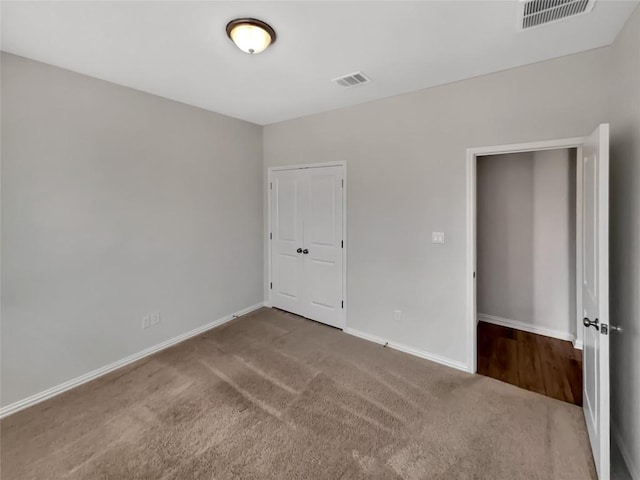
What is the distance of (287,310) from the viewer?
429cm

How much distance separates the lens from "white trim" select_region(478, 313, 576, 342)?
3.49m

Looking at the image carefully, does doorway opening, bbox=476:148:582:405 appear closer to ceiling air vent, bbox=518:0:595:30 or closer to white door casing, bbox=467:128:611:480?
white door casing, bbox=467:128:611:480

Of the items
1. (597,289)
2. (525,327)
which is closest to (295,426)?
(597,289)

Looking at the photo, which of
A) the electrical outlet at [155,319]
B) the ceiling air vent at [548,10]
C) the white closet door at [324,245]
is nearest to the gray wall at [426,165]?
the white closet door at [324,245]

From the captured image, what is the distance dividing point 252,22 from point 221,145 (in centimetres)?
210

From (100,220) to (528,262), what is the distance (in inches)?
185

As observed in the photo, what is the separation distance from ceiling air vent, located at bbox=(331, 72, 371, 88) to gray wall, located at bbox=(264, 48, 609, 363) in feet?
1.75

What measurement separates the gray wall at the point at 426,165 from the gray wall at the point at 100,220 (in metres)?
1.60

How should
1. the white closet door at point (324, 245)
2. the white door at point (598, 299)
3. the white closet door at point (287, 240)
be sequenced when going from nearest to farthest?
the white door at point (598, 299)
the white closet door at point (324, 245)
the white closet door at point (287, 240)

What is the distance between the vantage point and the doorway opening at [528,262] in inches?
128

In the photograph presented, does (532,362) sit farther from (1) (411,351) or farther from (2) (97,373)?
(2) (97,373)

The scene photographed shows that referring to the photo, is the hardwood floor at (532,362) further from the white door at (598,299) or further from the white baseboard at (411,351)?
the white door at (598,299)

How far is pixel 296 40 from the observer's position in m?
2.04

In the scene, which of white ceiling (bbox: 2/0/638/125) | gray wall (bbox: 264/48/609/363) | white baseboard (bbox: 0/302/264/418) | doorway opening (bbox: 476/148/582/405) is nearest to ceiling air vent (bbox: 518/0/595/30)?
white ceiling (bbox: 2/0/638/125)
